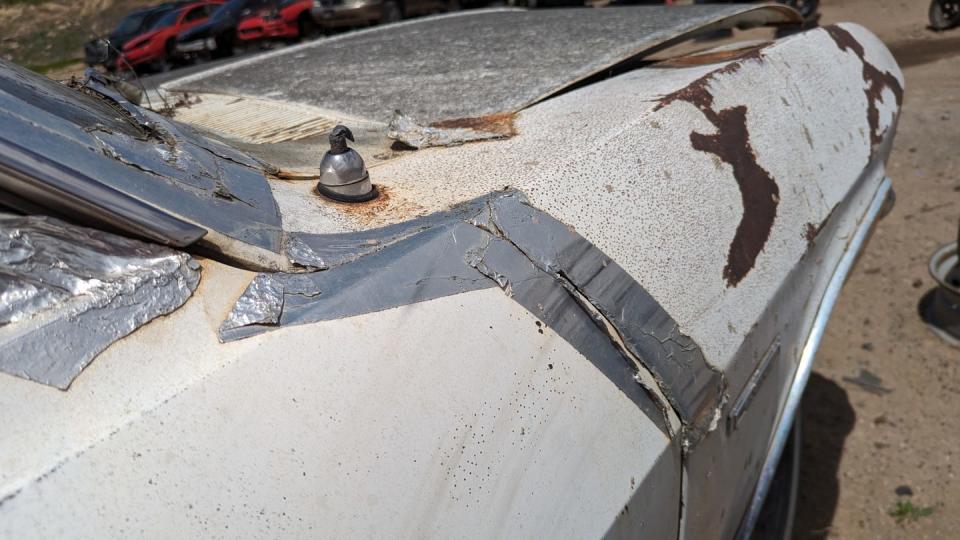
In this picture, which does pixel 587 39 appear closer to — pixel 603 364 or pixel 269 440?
pixel 603 364

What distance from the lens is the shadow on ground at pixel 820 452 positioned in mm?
2600

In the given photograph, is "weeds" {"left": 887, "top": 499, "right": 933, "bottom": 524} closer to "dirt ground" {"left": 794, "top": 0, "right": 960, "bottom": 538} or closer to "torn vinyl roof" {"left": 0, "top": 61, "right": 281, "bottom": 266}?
"dirt ground" {"left": 794, "top": 0, "right": 960, "bottom": 538}

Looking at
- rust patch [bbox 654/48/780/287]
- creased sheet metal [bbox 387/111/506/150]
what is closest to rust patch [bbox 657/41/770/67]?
rust patch [bbox 654/48/780/287]

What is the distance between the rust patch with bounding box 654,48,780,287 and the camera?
56.4 inches

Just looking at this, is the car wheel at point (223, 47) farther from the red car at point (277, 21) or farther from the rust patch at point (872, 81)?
the rust patch at point (872, 81)

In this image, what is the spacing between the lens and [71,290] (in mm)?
820

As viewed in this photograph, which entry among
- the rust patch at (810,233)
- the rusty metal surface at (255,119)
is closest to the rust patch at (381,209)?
the rusty metal surface at (255,119)

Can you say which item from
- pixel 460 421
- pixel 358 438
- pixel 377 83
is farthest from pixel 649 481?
pixel 377 83

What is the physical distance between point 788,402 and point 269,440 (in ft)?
4.40

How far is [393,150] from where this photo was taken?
1.50 metres

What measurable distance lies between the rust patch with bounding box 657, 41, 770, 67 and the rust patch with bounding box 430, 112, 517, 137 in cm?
62

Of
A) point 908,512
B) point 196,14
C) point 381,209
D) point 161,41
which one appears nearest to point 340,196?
point 381,209

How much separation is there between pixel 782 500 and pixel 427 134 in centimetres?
162

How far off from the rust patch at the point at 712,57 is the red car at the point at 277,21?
12.3m
